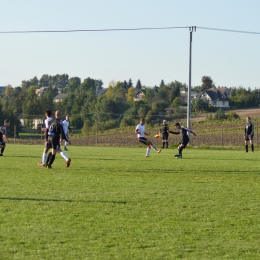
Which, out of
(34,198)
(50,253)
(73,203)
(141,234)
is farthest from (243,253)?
(34,198)

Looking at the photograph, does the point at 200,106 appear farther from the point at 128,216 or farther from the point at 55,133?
the point at 128,216

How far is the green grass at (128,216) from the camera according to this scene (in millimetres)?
7748

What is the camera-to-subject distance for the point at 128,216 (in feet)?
33.2

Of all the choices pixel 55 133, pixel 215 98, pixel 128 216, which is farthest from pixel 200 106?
pixel 128 216

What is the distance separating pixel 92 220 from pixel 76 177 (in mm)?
6955

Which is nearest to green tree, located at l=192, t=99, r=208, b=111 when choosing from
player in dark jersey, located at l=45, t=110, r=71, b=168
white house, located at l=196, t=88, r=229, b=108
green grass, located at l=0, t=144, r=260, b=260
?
white house, located at l=196, t=88, r=229, b=108

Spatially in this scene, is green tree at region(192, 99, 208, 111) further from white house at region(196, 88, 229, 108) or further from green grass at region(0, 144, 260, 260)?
green grass at region(0, 144, 260, 260)

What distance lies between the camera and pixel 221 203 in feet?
38.7

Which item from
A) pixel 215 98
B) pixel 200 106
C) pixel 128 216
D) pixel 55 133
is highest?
pixel 215 98

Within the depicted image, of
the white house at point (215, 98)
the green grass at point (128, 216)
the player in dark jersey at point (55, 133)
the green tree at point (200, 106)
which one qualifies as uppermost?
the white house at point (215, 98)

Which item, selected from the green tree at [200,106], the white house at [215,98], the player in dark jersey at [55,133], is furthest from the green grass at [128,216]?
the white house at [215,98]

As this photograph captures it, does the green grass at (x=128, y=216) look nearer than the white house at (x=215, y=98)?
Yes

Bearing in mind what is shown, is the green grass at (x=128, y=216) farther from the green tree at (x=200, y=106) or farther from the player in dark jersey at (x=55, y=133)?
the green tree at (x=200, y=106)

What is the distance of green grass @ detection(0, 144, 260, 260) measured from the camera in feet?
25.4
